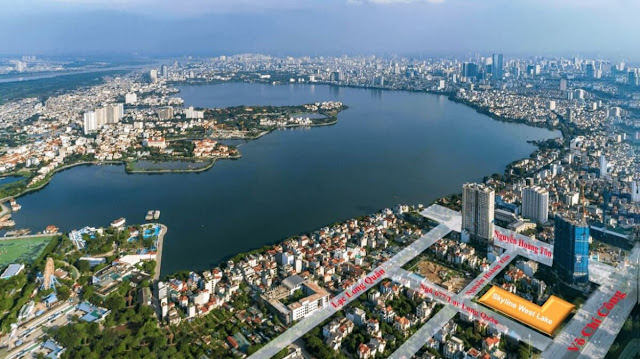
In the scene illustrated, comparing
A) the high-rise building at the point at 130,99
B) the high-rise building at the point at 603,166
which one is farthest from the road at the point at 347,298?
the high-rise building at the point at 130,99

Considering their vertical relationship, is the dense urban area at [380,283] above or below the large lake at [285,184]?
below

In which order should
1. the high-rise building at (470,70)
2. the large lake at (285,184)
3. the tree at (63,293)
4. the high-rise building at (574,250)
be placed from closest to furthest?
1. the high-rise building at (574,250)
2. the tree at (63,293)
3. the large lake at (285,184)
4. the high-rise building at (470,70)

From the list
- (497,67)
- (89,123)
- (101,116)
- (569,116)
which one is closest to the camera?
(89,123)

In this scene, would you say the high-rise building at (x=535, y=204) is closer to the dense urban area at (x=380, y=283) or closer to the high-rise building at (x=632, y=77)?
the dense urban area at (x=380, y=283)

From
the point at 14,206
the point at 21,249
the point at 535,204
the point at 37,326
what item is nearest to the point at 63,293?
the point at 37,326

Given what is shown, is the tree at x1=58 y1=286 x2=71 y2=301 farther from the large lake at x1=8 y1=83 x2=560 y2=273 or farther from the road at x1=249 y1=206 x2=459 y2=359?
the road at x1=249 y1=206 x2=459 y2=359

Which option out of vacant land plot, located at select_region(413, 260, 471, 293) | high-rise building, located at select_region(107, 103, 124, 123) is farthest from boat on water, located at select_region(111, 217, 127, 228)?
high-rise building, located at select_region(107, 103, 124, 123)

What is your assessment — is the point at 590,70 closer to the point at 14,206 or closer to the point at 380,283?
the point at 380,283
